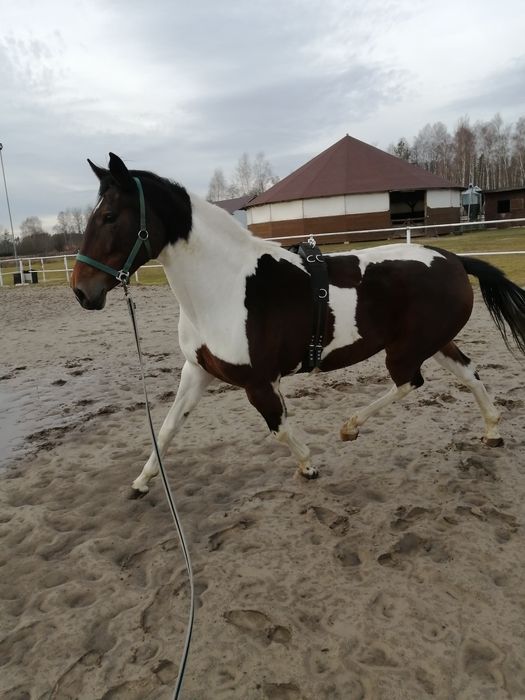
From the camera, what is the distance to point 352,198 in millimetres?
28906

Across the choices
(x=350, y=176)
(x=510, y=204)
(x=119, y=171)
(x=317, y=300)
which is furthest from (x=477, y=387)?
(x=510, y=204)

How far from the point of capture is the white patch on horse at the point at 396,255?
132 inches

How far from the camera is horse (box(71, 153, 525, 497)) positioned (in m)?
2.68

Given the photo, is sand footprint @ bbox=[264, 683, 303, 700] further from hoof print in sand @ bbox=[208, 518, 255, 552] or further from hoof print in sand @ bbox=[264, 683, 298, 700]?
hoof print in sand @ bbox=[208, 518, 255, 552]

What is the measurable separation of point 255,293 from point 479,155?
69.5 meters

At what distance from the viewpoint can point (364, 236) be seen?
26812mm

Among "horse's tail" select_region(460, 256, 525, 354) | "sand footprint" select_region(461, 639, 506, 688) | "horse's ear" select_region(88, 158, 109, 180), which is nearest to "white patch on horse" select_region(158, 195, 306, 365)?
"horse's ear" select_region(88, 158, 109, 180)

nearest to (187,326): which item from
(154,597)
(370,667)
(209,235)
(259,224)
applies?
(209,235)

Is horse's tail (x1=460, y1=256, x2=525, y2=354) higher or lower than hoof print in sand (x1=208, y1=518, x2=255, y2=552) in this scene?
higher

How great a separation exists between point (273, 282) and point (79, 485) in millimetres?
2007

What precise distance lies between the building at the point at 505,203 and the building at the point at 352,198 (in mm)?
3647

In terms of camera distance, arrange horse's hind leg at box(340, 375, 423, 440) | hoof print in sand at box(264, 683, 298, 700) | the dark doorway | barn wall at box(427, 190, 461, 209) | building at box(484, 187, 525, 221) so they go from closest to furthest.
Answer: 1. hoof print in sand at box(264, 683, 298, 700)
2. horse's hind leg at box(340, 375, 423, 440)
3. barn wall at box(427, 190, 461, 209)
4. the dark doorway
5. building at box(484, 187, 525, 221)

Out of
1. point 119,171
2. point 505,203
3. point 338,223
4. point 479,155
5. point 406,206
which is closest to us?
point 119,171

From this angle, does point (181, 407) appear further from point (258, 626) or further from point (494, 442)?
point (494, 442)
